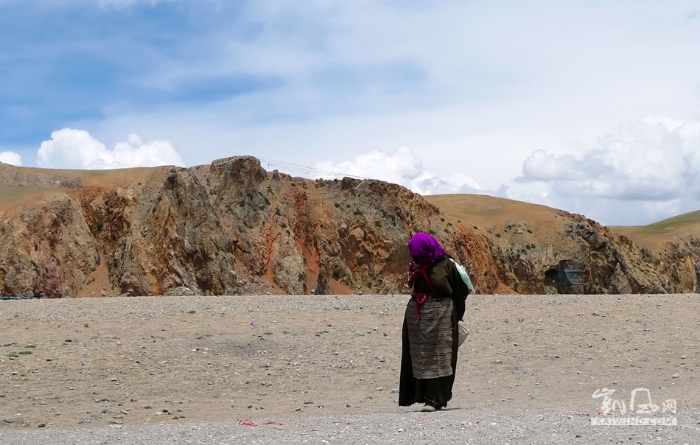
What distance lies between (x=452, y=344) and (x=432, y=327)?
32 centimetres

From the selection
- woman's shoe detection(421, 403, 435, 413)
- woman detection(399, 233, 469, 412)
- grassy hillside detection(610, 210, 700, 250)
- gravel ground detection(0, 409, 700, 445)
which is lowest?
woman's shoe detection(421, 403, 435, 413)

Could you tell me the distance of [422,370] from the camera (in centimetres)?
960

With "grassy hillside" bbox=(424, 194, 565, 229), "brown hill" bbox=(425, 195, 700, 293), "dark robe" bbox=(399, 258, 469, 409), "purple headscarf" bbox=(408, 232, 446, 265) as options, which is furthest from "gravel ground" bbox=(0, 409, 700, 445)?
"grassy hillside" bbox=(424, 194, 565, 229)

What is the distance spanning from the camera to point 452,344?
964 cm

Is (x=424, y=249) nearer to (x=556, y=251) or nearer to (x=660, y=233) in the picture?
(x=556, y=251)

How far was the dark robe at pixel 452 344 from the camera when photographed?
31.2 ft

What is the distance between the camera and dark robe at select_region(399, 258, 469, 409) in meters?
9.52

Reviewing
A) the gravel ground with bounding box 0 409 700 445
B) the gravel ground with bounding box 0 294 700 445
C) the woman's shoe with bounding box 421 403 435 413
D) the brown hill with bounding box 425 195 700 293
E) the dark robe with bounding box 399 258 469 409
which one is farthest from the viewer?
the brown hill with bounding box 425 195 700 293

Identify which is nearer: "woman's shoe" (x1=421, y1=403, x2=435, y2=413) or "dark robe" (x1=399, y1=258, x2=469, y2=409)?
"woman's shoe" (x1=421, y1=403, x2=435, y2=413)

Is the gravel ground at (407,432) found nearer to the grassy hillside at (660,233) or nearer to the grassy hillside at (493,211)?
the grassy hillside at (493,211)

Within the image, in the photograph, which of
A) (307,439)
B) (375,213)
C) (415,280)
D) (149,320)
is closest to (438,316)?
(415,280)

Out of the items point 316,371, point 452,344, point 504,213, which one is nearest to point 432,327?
point 452,344

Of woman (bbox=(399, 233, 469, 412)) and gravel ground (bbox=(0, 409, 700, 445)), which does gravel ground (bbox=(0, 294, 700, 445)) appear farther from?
woman (bbox=(399, 233, 469, 412))

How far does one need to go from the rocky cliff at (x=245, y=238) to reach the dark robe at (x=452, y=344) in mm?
29353
